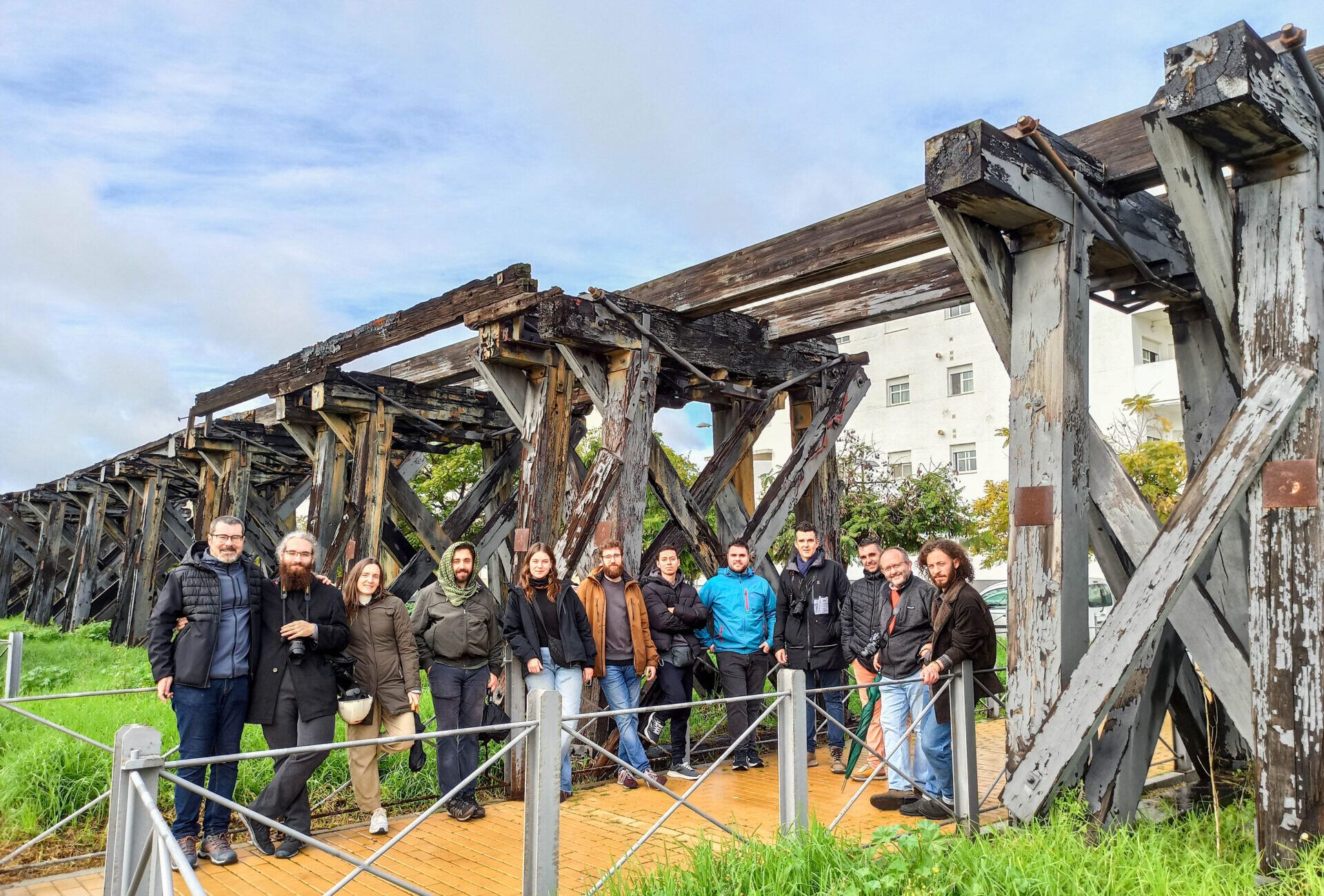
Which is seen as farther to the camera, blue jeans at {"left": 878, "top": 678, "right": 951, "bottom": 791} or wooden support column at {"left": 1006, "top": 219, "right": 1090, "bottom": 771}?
blue jeans at {"left": 878, "top": 678, "right": 951, "bottom": 791}

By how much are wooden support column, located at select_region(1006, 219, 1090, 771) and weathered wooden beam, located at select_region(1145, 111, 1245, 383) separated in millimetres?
424

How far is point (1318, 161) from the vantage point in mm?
4008

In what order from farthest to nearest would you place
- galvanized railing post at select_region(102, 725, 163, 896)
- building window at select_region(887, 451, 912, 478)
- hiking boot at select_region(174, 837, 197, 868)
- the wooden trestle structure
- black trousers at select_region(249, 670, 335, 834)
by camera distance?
building window at select_region(887, 451, 912, 478) < black trousers at select_region(249, 670, 335, 834) < hiking boot at select_region(174, 837, 197, 868) < the wooden trestle structure < galvanized railing post at select_region(102, 725, 163, 896)

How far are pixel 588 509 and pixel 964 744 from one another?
295 centimetres

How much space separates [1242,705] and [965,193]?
2.34 metres

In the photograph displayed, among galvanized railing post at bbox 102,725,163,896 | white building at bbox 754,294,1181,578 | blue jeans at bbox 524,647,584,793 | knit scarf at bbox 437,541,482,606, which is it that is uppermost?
white building at bbox 754,294,1181,578

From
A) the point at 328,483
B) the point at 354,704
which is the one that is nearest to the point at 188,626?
the point at 354,704

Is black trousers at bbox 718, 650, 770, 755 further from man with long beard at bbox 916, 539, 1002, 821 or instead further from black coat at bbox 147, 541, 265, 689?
black coat at bbox 147, 541, 265, 689

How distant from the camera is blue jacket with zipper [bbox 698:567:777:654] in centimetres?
737

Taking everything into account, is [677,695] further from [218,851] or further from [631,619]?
[218,851]

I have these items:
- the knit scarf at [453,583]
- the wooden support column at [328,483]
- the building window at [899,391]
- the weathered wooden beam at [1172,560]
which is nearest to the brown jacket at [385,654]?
the knit scarf at [453,583]

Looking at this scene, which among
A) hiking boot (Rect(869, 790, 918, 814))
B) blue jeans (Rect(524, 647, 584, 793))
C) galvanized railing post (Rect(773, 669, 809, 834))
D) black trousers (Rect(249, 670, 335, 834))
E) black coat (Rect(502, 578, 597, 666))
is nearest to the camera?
galvanized railing post (Rect(773, 669, 809, 834))

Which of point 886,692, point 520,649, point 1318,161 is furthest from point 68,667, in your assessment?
point 1318,161

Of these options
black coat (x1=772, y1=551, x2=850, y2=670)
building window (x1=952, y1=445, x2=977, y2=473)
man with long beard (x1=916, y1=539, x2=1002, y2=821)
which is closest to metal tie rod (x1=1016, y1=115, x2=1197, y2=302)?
man with long beard (x1=916, y1=539, x2=1002, y2=821)
